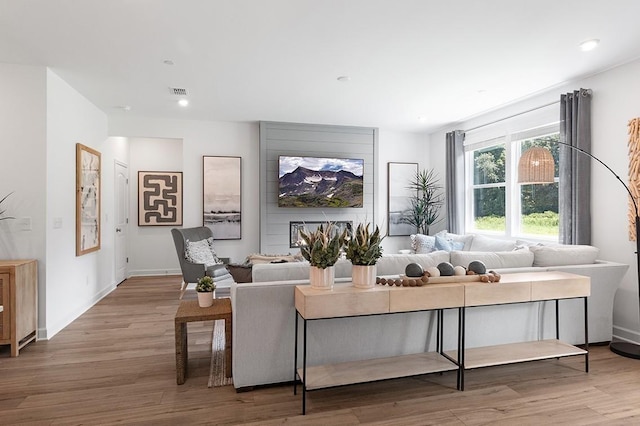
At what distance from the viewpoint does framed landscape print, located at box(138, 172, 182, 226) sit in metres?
6.84

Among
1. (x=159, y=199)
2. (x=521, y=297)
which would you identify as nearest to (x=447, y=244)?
(x=521, y=297)

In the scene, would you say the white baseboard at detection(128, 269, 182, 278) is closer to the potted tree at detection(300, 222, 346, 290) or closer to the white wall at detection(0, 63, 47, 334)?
the white wall at detection(0, 63, 47, 334)

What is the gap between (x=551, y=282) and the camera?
2.80m

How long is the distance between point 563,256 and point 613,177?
3.90 feet

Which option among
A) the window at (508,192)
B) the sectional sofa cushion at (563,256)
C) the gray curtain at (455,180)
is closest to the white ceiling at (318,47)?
the window at (508,192)

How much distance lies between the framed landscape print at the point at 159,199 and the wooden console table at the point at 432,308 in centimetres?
515

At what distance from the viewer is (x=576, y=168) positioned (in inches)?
159

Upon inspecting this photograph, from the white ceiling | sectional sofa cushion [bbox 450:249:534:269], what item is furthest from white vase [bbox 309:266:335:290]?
the white ceiling

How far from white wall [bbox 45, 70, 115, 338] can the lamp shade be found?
15.5 ft

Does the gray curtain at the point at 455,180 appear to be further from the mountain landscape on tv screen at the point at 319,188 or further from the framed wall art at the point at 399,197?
the mountain landscape on tv screen at the point at 319,188

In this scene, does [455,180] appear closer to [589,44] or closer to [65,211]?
[589,44]

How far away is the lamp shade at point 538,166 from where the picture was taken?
11.3 feet

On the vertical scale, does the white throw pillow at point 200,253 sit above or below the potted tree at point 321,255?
below

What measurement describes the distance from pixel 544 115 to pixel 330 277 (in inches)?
152
